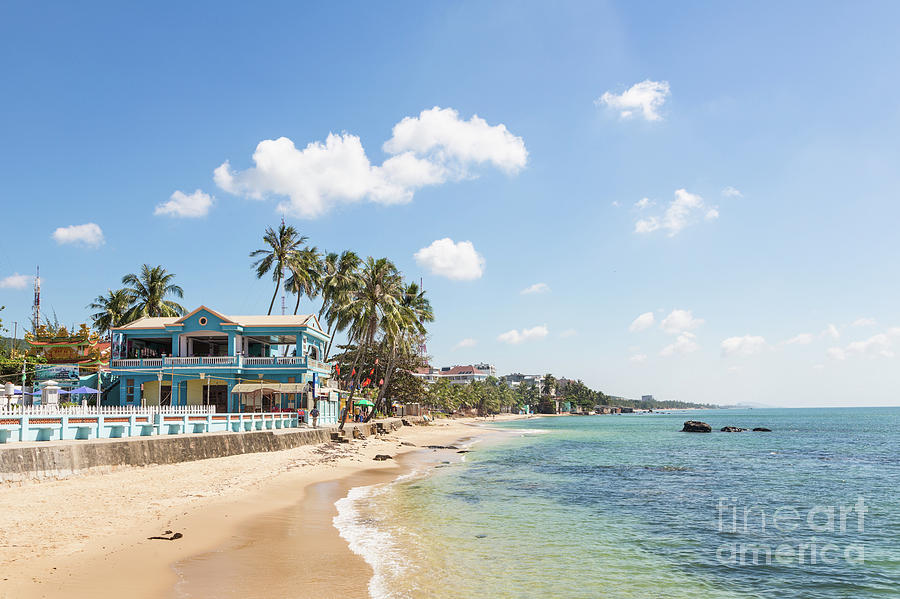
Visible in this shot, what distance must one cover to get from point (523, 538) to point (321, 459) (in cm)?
1705

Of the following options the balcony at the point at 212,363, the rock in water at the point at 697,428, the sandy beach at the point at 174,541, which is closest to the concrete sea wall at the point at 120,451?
the sandy beach at the point at 174,541

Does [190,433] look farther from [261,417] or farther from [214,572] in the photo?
[214,572]

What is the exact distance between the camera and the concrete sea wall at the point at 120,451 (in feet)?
52.4

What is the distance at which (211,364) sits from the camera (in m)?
40.2

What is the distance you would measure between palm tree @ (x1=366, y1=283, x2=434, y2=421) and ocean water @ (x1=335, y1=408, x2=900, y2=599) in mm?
23444

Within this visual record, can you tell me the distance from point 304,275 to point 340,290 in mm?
7104

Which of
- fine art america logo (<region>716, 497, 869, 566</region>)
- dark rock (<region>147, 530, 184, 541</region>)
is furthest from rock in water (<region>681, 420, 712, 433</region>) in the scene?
dark rock (<region>147, 530, 184, 541</region>)

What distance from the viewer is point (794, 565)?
13.6 m

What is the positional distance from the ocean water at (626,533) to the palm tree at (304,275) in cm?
3506

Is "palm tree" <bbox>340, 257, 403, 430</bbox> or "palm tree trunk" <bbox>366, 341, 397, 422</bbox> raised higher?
"palm tree" <bbox>340, 257, 403, 430</bbox>

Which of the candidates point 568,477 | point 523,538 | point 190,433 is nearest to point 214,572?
point 523,538

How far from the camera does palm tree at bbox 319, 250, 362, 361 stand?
5325 cm

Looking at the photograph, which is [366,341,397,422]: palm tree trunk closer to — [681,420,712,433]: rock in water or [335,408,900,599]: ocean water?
[335,408,900,599]: ocean water

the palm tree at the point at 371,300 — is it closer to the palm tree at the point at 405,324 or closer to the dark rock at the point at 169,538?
the palm tree at the point at 405,324
